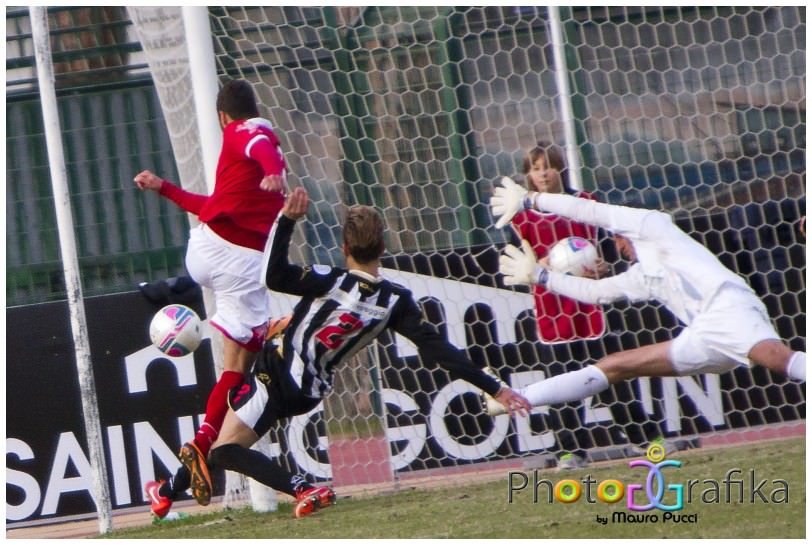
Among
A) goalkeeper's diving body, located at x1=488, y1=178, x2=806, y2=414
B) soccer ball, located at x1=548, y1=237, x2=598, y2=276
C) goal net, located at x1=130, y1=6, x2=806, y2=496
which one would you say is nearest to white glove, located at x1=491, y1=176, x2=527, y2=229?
goalkeeper's diving body, located at x1=488, y1=178, x2=806, y2=414

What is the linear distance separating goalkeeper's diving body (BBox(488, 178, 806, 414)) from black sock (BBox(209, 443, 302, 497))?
85 centimetres

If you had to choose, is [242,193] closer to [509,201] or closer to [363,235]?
[363,235]

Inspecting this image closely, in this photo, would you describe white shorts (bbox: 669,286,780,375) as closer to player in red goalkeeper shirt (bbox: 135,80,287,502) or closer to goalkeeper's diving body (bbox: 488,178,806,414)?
goalkeeper's diving body (bbox: 488,178,806,414)

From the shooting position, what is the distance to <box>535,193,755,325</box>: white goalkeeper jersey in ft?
14.8

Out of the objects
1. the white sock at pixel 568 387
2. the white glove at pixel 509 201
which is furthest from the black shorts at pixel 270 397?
the white glove at pixel 509 201

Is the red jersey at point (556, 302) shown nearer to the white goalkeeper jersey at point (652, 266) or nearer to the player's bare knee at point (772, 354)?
the white goalkeeper jersey at point (652, 266)

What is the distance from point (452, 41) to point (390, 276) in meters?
1.07

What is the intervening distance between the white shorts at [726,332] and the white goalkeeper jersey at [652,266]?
0.04 meters

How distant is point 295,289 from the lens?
13.8 feet

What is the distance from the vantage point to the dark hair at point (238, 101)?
4.54 meters

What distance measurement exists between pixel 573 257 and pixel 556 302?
30 centimetres

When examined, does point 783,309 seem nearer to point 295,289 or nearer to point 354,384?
point 354,384

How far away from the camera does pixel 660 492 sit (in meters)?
4.11

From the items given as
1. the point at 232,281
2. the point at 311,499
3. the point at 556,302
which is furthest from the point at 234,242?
the point at 556,302
